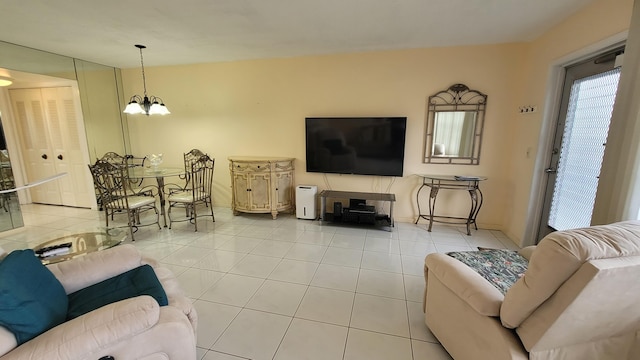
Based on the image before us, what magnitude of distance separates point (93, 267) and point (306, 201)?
110 inches

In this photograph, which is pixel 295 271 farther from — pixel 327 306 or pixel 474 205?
pixel 474 205

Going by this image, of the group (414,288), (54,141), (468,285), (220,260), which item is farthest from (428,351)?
(54,141)

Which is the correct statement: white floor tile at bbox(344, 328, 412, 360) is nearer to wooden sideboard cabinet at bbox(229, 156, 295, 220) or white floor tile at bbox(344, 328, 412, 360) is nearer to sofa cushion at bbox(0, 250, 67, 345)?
sofa cushion at bbox(0, 250, 67, 345)

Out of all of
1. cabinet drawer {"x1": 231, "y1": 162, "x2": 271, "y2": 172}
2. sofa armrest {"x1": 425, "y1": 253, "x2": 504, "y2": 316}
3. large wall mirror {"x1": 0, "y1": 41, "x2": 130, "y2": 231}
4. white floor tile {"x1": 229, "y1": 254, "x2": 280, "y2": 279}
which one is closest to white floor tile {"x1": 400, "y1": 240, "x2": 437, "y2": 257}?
sofa armrest {"x1": 425, "y1": 253, "x2": 504, "y2": 316}

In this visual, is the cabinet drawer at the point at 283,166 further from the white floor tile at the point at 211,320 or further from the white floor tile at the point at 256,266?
the white floor tile at the point at 211,320

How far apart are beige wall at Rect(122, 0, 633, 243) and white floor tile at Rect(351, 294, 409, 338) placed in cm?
209

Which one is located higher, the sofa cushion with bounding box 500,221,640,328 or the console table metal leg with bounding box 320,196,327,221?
the sofa cushion with bounding box 500,221,640,328

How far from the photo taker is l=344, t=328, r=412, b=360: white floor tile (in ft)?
5.56

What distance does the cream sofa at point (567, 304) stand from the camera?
3.43 feet

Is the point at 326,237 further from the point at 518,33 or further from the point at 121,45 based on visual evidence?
the point at 121,45

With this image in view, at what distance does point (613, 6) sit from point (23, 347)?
13.5 feet

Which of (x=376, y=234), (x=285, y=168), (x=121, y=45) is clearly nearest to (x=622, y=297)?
(x=376, y=234)

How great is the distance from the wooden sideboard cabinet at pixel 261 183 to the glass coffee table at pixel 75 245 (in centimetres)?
177

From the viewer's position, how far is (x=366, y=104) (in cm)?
394
